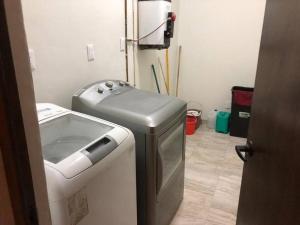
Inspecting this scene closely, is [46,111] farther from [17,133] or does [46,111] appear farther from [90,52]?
[17,133]

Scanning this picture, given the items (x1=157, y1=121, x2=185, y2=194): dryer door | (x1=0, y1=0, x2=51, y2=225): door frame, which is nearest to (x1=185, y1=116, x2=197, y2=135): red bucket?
(x1=157, y1=121, x2=185, y2=194): dryer door

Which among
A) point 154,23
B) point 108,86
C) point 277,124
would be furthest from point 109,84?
point 277,124

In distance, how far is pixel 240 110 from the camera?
10.9 ft

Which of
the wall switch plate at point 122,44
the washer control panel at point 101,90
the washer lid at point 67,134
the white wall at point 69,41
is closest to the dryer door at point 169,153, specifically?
the washer lid at point 67,134

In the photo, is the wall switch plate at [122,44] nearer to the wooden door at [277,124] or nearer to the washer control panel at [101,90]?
the washer control panel at [101,90]

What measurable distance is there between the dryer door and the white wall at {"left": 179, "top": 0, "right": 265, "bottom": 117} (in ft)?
6.51

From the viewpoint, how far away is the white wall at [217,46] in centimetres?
326

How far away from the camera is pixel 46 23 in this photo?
150 centimetres

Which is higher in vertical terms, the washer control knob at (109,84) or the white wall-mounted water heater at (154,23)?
the white wall-mounted water heater at (154,23)

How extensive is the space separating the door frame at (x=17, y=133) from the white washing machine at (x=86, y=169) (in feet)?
0.96

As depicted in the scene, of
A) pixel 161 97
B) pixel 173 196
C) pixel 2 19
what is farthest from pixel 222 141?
pixel 2 19

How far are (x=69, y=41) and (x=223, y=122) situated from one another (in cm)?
248

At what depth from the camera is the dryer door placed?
1.53 m

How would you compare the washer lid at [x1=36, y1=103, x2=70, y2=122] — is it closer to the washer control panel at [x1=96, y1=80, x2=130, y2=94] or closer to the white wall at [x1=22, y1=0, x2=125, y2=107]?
the white wall at [x1=22, y1=0, x2=125, y2=107]
